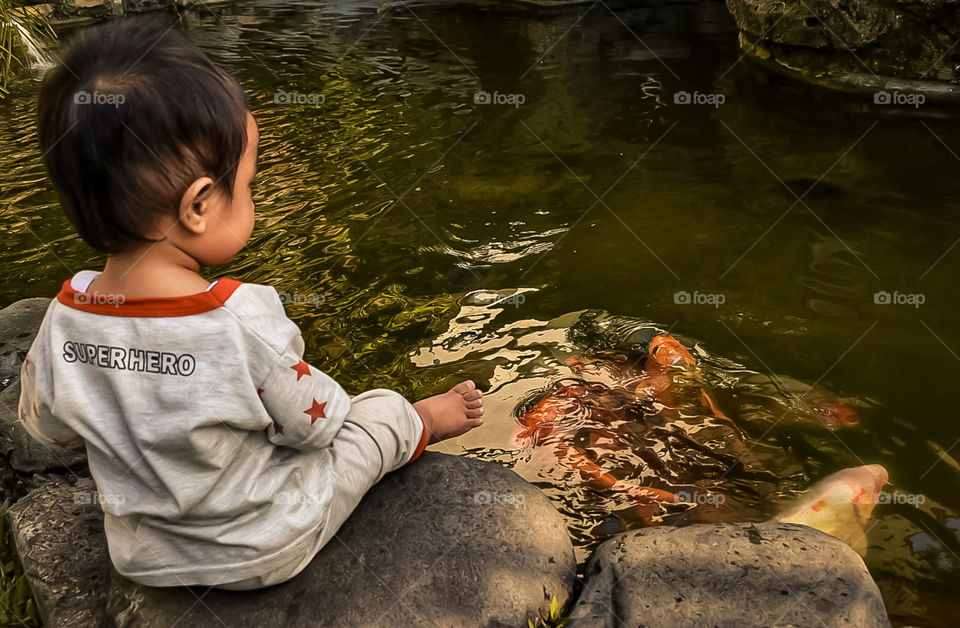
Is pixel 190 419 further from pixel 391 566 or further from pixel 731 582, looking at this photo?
pixel 731 582

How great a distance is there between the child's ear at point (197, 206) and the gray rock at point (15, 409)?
1620 millimetres

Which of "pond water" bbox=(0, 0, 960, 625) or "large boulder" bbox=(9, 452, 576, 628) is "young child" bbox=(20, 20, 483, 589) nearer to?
"large boulder" bbox=(9, 452, 576, 628)

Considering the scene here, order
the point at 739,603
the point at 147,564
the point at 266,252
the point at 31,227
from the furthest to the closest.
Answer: the point at 31,227
the point at 266,252
the point at 739,603
the point at 147,564

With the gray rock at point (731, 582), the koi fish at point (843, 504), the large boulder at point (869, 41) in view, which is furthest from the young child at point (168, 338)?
the large boulder at point (869, 41)

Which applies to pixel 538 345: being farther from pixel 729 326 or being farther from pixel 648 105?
pixel 648 105

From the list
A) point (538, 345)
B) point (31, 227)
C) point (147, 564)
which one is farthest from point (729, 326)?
point (31, 227)

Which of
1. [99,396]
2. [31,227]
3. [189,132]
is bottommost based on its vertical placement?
[31,227]

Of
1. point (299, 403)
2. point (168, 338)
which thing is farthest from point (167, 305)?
point (299, 403)

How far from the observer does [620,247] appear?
4.88 m

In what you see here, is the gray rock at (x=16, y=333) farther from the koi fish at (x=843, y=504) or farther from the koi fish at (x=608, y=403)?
the koi fish at (x=843, y=504)

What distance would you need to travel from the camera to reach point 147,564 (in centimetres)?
204

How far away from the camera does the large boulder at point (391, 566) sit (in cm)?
218

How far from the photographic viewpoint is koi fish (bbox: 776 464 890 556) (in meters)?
2.90

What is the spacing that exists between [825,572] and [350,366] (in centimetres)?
239
